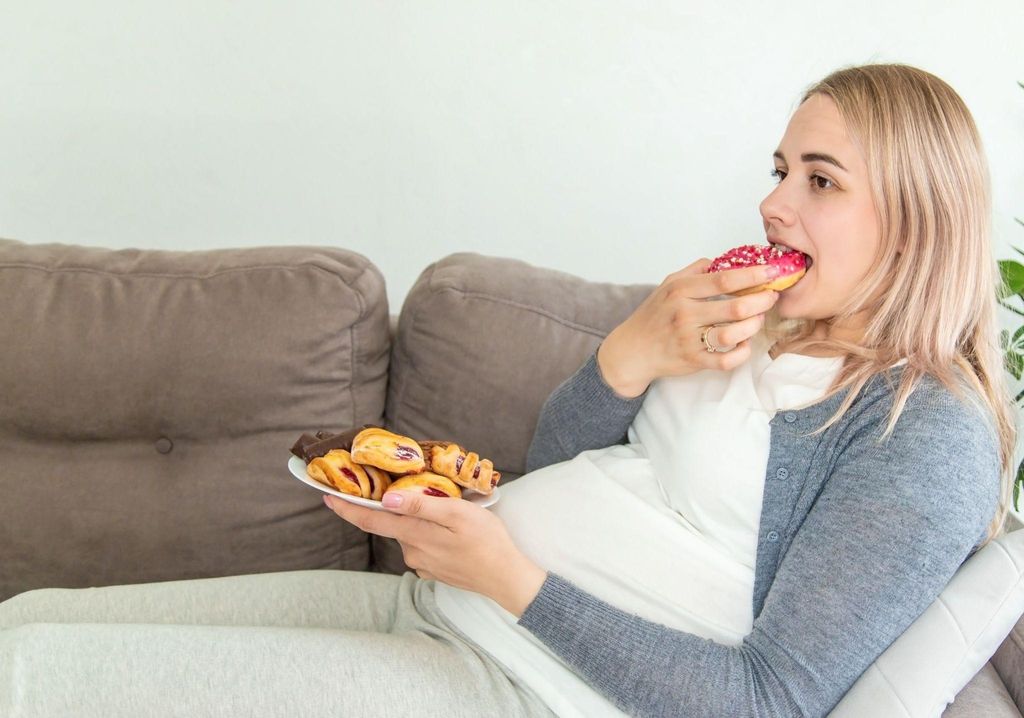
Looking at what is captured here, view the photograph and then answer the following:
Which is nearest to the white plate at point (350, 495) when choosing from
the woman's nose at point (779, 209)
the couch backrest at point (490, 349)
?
the couch backrest at point (490, 349)

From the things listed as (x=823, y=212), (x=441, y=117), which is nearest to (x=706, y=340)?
(x=823, y=212)

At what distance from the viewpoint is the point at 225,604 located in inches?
56.2

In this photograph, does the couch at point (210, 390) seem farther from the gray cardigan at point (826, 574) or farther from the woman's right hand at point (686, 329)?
the gray cardigan at point (826, 574)

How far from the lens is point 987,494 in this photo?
1126mm

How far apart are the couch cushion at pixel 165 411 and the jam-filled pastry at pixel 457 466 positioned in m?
0.54

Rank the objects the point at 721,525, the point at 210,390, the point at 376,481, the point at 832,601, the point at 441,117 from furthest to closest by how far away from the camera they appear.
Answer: the point at 441,117
the point at 210,390
the point at 721,525
the point at 376,481
the point at 832,601

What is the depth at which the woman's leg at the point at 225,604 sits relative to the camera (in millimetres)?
1396

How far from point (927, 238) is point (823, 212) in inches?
5.1

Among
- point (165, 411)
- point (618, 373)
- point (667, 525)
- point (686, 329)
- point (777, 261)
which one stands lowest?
point (165, 411)

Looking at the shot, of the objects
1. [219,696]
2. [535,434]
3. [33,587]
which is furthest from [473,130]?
[219,696]

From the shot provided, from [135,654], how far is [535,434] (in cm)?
71

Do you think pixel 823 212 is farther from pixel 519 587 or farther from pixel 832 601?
pixel 519 587

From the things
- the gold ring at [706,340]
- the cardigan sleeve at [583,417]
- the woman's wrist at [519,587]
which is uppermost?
the gold ring at [706,340]

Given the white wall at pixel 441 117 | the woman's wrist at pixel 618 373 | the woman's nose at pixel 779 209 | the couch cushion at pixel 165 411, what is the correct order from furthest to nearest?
the white wall at pixel 441 117, the couch cushion at pixel 165 411, the woman's wrist at pixel 618 373, the woman's nose at pixel 779 209
